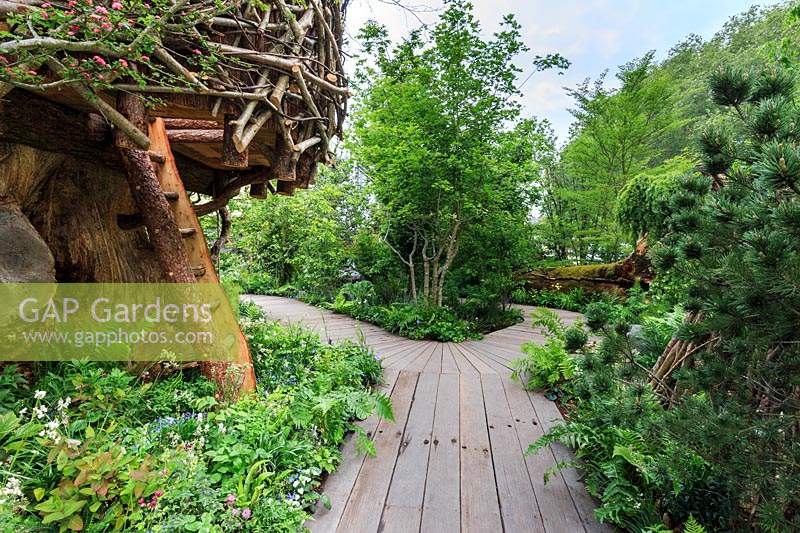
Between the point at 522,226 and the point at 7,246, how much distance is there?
6.83 metres

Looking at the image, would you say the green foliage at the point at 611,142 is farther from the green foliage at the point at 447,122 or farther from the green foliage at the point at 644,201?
the green foliage at the point at 447,122

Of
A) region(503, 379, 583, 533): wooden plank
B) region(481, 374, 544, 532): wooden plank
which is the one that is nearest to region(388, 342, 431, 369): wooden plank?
region(481, 374, 544, 532): wooden plank

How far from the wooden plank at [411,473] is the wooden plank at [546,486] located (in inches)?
27.1

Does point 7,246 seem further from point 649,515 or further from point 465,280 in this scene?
point 465,280

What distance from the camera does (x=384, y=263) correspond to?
24.0 ft

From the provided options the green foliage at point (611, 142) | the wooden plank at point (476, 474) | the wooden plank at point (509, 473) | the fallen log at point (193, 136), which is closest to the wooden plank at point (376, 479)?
the wooden plank at point (476, 474)

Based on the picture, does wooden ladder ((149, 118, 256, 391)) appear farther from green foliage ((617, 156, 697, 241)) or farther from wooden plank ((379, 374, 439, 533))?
green foliage ((617, 156, 697, 241))

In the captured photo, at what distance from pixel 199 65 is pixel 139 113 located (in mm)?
466

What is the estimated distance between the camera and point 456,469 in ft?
6.82

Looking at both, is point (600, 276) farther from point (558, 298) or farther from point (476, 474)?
point (476, 474)

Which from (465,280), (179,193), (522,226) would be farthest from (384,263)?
(179,193)

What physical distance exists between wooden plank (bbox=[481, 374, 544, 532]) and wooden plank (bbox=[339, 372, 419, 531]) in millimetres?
687

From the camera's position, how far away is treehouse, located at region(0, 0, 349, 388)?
1.21 m

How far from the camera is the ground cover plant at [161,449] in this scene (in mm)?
1310
